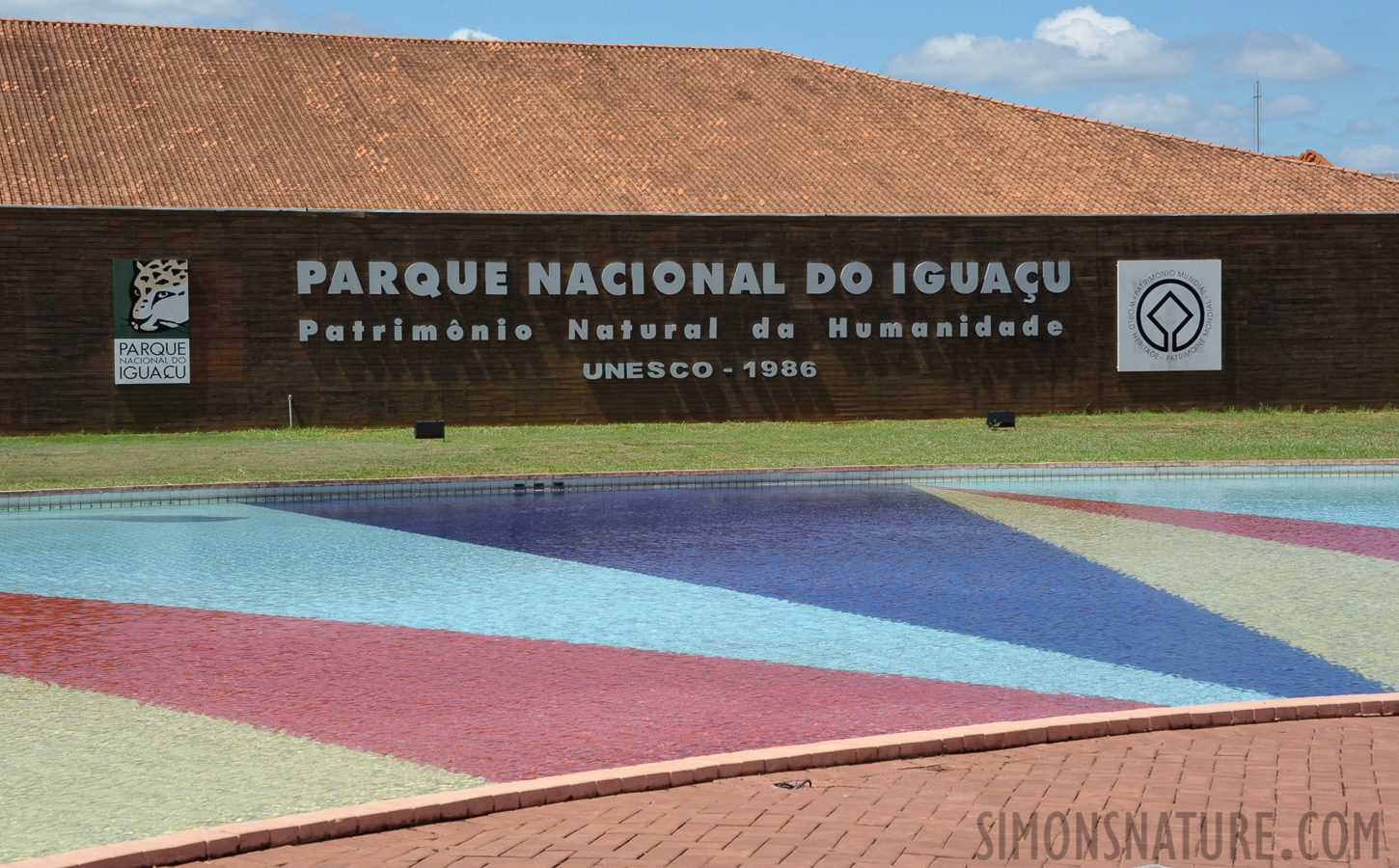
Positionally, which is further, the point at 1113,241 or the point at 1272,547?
the point at 1113,241

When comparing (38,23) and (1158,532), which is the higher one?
(38,23)

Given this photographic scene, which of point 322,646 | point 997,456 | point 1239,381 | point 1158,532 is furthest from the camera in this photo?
point 1239,381

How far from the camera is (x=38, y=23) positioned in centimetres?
3344

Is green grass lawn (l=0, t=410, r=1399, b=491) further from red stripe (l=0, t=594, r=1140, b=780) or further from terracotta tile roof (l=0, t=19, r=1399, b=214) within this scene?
red stripe (l=0, t=594, r=1140, b=780)

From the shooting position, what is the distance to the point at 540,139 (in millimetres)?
32656

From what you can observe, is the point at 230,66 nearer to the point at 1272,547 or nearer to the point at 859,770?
the point at 1272,547

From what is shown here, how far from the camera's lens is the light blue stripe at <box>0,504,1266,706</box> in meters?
7.79

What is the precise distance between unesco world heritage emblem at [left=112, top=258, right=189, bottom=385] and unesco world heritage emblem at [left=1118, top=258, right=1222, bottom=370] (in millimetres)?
19945

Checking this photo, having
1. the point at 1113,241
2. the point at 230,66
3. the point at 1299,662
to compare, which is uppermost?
the point at 230,66

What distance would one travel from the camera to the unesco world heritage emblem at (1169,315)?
31.1m

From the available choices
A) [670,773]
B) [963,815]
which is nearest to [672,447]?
[670,773]

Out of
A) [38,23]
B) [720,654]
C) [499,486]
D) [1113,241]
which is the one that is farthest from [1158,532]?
[38,23]

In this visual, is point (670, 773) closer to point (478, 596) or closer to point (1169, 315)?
point (478, 596)

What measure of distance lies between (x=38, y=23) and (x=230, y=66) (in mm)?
4635
